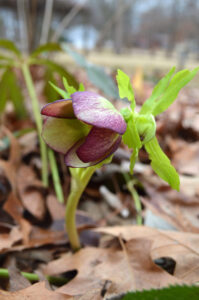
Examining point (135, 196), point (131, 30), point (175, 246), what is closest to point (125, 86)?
point (175, 246)

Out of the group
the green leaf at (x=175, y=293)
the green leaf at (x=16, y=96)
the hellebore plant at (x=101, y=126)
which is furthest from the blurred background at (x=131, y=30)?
the green leaf at (x=175, y=293)

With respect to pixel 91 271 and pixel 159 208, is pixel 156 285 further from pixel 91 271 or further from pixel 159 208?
pixel 159 208

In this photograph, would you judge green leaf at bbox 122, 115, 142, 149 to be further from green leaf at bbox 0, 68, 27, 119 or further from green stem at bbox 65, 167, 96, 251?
green leaf at bbox 0, 68, 27, 119

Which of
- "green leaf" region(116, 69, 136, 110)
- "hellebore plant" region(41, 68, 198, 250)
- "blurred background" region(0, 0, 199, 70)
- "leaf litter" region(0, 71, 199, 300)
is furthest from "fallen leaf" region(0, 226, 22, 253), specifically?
"blurred background" region(0, 0, 199, 70)

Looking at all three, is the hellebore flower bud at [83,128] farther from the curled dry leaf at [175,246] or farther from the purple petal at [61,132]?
the curled dry leaf at [175,246]

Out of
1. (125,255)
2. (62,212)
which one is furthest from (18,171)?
(125,255)

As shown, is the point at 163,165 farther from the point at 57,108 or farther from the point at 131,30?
the point at 131,30
